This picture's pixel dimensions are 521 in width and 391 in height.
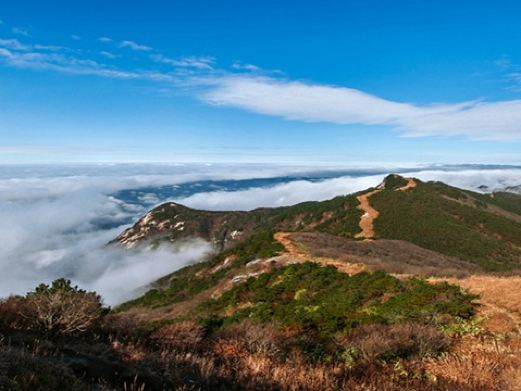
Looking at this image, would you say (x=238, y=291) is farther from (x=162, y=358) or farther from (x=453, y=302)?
(x=162, y=358)

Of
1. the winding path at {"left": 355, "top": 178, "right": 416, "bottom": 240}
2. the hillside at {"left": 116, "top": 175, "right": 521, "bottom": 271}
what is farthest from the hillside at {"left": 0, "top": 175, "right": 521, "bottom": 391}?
the winding path at {"left": 355, "top": 178, "right": 416, "bottom": 240}

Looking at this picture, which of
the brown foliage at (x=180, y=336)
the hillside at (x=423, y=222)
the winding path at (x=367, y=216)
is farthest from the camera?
the winding path at (x=367, y=216)

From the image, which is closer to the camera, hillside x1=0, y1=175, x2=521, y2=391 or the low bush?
hillside x1=0, y1=175, x2=521, y2=391

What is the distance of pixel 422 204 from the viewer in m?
92.8

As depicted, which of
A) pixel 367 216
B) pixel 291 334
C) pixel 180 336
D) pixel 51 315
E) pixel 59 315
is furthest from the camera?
pixel 367 216

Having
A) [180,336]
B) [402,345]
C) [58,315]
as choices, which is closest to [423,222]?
[402,345]

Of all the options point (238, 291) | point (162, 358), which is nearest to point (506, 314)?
point (162, 358)

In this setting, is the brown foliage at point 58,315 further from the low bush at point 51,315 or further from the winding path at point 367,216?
the winding path at point 367,216

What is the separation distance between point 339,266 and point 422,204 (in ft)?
245

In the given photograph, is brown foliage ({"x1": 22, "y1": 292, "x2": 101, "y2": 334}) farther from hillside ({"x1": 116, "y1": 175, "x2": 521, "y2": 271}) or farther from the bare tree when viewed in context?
hillside ({"x1": 116, "y1": 175, "x2": 521, "y2": 271})

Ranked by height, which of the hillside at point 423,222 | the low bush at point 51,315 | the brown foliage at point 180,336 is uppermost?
the low bush at point 51,315

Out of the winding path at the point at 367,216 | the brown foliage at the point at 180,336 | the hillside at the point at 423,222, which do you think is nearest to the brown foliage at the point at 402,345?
the brown foliage at the point at 180,336

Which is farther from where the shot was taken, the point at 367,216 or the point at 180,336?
the point at 367,216

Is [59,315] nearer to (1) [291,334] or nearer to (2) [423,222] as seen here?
(1) [291,334]
